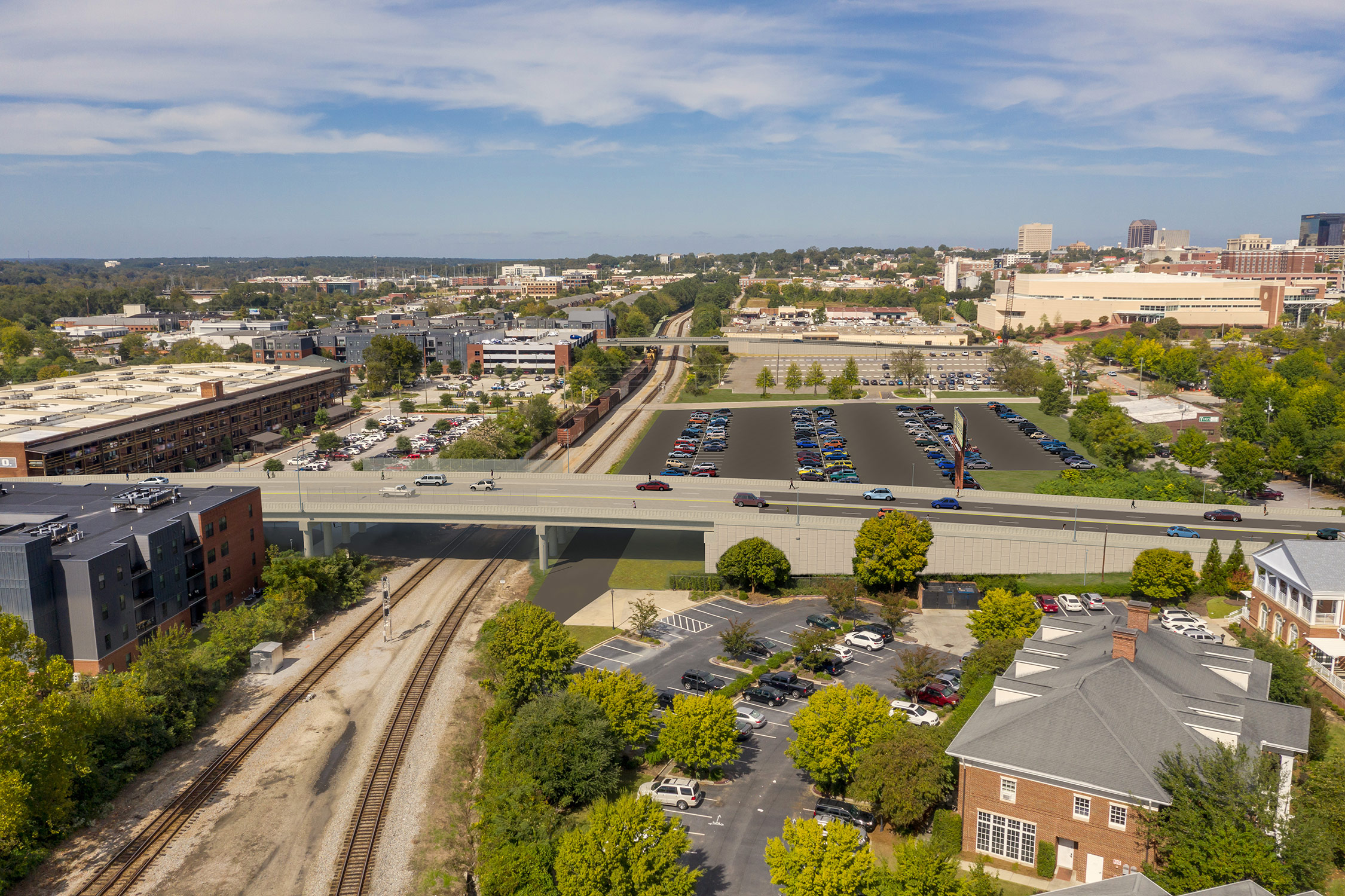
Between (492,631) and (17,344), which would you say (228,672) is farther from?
(17,344)

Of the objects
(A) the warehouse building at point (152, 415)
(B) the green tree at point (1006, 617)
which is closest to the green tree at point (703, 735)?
(B) the green tree at point (1006, 617)

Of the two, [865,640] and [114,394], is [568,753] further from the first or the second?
[114,394]

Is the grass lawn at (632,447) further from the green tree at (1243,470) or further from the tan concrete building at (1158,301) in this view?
the tan concrete building at (1158,301)

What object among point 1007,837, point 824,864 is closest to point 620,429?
point 1007,837

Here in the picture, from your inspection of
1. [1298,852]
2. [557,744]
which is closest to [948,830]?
[1298,852]

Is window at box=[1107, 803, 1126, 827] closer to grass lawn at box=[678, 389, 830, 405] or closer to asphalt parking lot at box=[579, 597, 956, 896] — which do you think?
asphalt parking lot at box=[579, 597, 956, 896]

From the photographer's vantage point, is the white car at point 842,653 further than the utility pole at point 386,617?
No

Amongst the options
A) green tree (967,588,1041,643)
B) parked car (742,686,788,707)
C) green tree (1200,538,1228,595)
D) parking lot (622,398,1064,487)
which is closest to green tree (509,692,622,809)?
parked car (742,686,788,707)
